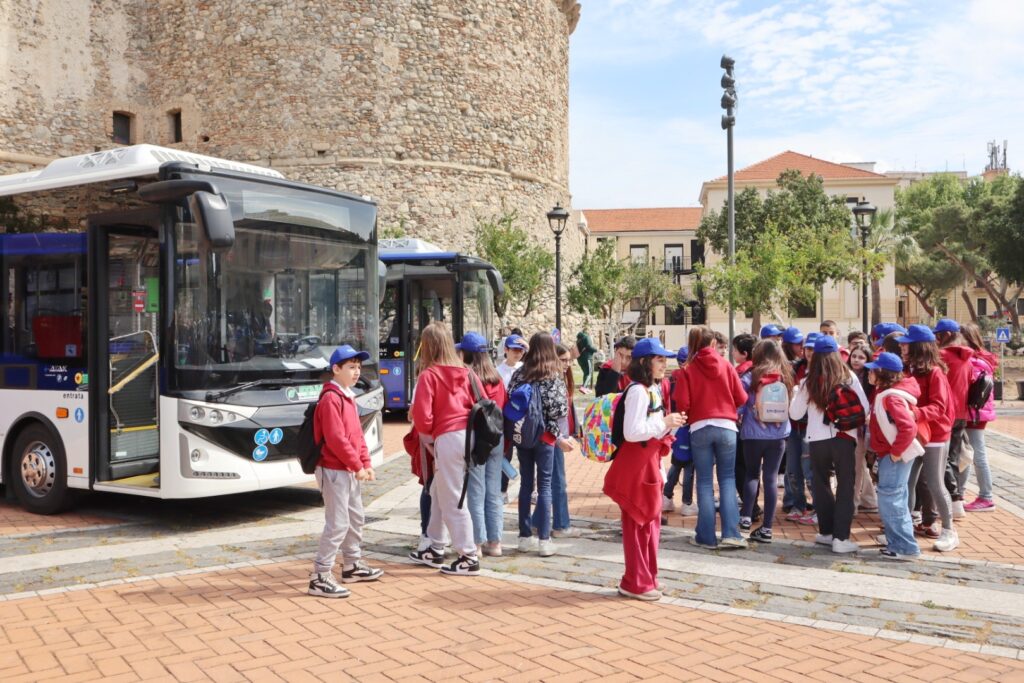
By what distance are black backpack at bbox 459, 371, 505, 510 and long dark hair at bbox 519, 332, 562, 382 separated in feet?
1.80

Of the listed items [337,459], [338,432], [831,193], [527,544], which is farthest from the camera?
[831,193]

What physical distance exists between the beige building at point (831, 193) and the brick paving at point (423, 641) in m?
55.5

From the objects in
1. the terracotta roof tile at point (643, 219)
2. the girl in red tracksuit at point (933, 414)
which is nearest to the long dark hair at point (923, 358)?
the girl in red tracksuit at point (933, 414)

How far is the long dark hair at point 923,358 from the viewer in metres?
6.80

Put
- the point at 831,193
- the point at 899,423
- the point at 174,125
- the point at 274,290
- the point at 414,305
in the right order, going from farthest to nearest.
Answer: the point at 831,193 → the point at 174,125 → the point at 414,305 → the point at 274,290 → the point at 899,423

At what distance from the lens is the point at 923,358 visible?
680cm

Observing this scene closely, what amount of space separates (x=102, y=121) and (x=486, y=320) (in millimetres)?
19682

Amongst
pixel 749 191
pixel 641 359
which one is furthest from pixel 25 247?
pixel 749 191

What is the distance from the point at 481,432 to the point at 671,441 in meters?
1.31

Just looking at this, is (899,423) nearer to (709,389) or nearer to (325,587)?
(709,389)

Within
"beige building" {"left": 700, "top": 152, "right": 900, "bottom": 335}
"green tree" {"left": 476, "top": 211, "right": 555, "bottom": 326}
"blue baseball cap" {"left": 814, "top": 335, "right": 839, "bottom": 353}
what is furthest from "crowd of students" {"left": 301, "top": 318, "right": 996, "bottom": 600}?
"beige building" {"left": 700, "top": 152, "right": 900, "bottom": 335}

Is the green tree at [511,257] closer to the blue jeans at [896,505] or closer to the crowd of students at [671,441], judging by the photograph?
the crowd of students at [671,441]

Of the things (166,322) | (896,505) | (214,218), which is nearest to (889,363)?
(896,505)

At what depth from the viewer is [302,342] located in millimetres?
8266
